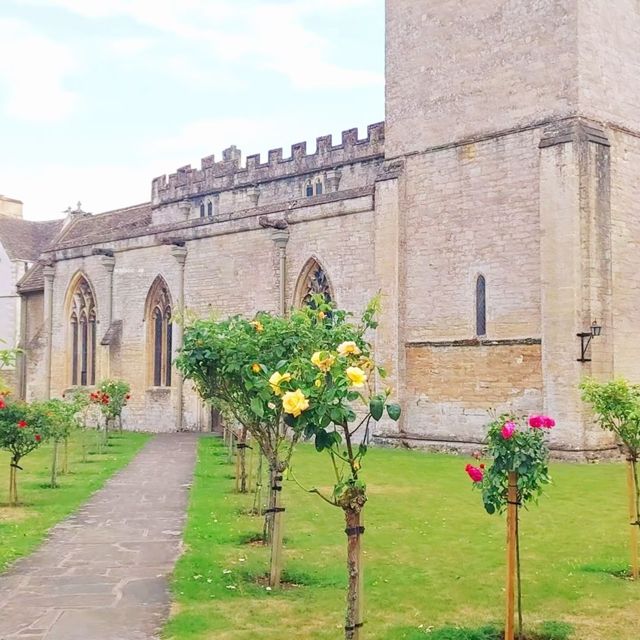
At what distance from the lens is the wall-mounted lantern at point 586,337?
714 inches

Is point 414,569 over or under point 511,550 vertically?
under

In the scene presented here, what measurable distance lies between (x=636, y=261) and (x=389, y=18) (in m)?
9.68

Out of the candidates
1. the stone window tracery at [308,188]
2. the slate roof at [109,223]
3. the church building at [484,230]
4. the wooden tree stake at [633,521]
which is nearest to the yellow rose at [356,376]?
the wooden tree stake at [633,521]

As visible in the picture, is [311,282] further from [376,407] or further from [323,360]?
[376,407]

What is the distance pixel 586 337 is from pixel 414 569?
11.0 m

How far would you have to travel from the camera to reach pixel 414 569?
8.73 metres

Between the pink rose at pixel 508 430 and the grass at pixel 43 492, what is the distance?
5534 mm

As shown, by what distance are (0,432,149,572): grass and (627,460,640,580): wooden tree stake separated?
653cm

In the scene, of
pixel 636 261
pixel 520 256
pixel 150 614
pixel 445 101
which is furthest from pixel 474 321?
pixel 150 614

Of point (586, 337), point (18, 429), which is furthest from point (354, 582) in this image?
point (586, 337)

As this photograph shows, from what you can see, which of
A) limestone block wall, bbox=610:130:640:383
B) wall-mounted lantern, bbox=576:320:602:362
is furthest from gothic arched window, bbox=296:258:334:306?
limestone block wall, bbox=610:130:640:383

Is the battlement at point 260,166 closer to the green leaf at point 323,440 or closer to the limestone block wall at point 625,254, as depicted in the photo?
the limestone block wall at point 625,254

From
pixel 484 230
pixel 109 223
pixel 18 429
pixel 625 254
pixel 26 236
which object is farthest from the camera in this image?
pixel 26 236

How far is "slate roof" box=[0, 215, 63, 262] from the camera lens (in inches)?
1590
